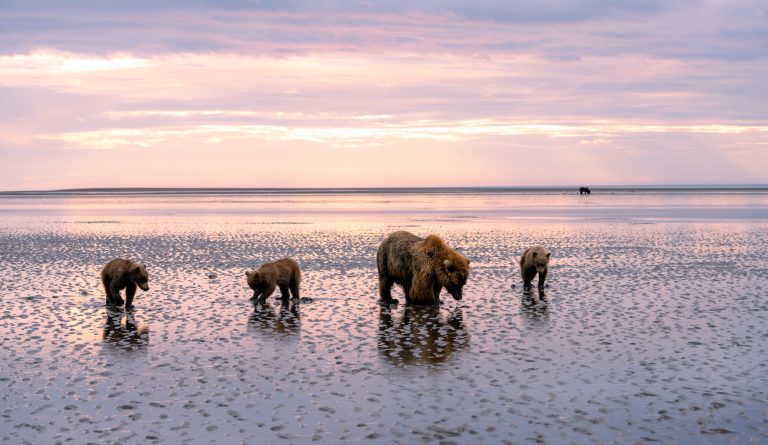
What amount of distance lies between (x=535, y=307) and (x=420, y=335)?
424cm

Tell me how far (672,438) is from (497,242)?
29368 millimetres

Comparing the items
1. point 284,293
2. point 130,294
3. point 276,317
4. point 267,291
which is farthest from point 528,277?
point 130,294

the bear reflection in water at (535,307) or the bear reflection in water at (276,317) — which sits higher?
the bear reflection in water at (535,307)

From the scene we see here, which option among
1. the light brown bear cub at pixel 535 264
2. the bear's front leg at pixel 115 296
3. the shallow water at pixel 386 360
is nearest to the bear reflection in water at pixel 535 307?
the shallow water at pixel 386 360

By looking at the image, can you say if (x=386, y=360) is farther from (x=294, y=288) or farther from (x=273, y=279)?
(x=294, y=288)

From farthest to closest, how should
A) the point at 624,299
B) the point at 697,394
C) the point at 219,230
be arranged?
1. the point at 219,230
2. the point at 624,299
3. the point at 697,394

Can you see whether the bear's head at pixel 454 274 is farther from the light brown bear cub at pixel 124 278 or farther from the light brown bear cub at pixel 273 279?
the light brown bear cub at pixel 124 278

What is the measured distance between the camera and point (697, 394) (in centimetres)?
1080

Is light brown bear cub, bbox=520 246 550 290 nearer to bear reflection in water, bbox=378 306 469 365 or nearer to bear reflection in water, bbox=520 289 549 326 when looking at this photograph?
bear reflection in water, bbox=520 289 549 326

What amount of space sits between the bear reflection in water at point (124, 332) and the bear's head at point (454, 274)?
6.55m

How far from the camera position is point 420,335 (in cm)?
1527

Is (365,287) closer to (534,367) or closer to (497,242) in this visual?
→ (534,367)

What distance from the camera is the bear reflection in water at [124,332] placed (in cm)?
1434

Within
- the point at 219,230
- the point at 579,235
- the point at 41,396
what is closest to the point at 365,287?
the point at 41,396
